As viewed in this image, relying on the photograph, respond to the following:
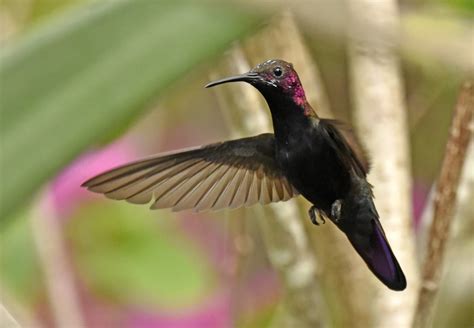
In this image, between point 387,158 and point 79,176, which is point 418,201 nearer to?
point 79,176

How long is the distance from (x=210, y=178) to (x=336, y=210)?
0.19 meters

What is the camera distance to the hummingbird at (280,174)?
93 cm

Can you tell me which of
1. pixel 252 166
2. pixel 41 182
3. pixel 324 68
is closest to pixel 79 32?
pixel 41 182

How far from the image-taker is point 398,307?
3.79 feet

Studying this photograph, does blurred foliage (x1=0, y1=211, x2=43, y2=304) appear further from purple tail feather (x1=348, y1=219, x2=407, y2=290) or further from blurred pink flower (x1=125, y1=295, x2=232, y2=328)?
purple tail feather (x1=348, y1=219, x2=407, y2=290)

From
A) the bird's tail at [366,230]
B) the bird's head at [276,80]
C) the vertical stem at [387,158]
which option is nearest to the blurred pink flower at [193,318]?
the vertical stem at [387,158]

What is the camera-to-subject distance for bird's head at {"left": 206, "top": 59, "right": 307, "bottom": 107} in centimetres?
90

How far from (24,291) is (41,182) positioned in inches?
51.3

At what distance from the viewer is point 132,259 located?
206 centimetres

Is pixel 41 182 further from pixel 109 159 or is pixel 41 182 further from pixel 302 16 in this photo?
pixel 109 159

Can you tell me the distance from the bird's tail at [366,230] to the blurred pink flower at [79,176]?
1.06 metres

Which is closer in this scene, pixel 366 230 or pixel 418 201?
pixel 366 230

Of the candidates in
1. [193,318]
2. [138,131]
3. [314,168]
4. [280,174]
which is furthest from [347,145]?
[138,131]

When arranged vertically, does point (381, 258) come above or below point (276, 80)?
below
